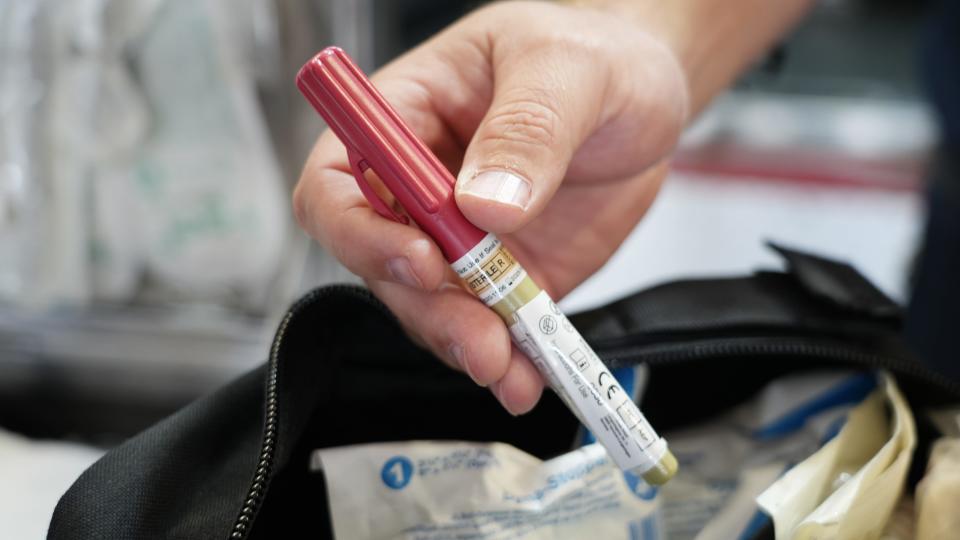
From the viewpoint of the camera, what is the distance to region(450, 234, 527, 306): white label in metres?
0.36

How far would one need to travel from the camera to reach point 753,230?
122 cm

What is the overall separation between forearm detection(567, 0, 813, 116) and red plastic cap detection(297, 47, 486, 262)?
0.24 metres

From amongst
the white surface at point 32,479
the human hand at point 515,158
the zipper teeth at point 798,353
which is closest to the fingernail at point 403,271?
the human hand at point 515,158

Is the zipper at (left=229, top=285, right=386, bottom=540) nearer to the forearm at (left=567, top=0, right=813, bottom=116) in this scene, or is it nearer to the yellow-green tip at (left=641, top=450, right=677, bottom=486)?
the yellow-green tip at (left=641, top=450, right=677, bottom=486)

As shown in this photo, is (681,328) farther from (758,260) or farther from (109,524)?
(758,260)

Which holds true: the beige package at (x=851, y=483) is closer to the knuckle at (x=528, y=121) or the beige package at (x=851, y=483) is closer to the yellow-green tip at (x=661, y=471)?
the yellow-green tip at (x=661, y=471)

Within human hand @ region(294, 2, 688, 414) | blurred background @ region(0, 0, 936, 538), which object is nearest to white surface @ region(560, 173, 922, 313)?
blurred background @ region(0, 0, 936, 538)

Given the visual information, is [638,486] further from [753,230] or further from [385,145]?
[753,230]

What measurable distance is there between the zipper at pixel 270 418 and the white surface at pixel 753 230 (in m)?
0.65

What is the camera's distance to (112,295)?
688mm

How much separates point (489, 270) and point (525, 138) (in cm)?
6

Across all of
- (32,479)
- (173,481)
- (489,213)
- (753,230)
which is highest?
(489,213)

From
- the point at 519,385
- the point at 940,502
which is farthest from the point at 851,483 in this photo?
the point at 519,385

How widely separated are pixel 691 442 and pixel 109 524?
289 mm
